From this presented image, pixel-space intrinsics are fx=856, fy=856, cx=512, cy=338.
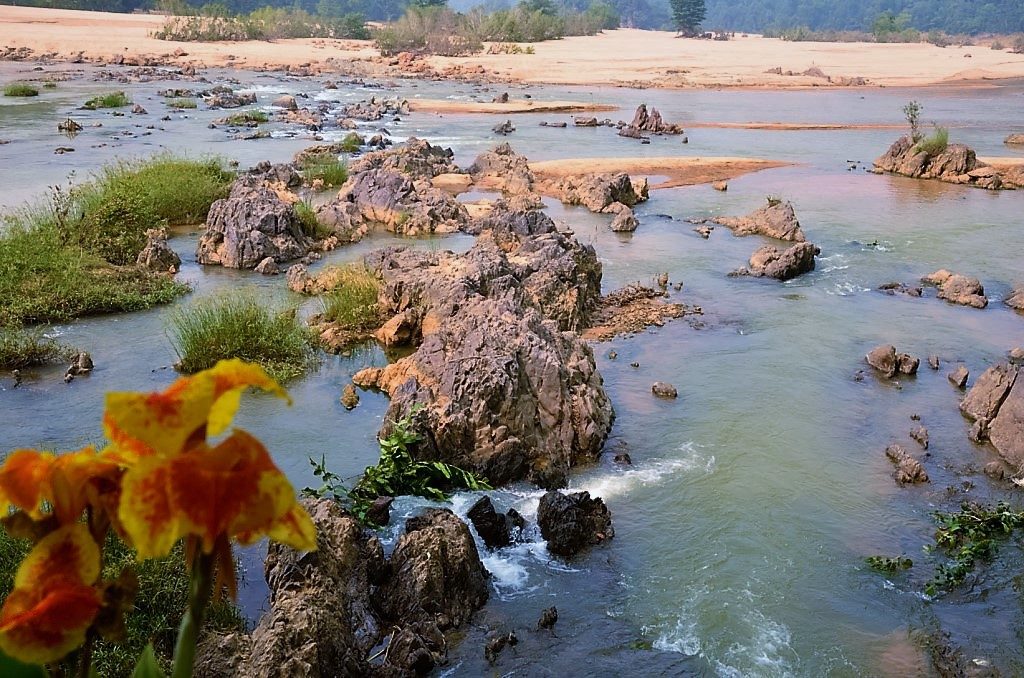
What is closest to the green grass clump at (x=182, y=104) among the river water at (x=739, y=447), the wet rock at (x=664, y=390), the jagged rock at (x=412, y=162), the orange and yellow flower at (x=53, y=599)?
the jagged rock at (x=412, y=162)

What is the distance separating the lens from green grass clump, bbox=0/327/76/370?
976 centimetres

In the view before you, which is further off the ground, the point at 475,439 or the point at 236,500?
the point at 236,500

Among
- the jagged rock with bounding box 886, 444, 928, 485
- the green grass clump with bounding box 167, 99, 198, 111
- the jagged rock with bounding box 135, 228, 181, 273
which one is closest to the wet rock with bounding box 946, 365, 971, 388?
the jagged rock with bounding box 886, 444, 928, 485

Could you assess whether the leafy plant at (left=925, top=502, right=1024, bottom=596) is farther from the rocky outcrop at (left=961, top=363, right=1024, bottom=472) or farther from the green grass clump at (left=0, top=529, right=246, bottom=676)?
the green grass clump at (left=0, top=529, right=246, bottom=676)

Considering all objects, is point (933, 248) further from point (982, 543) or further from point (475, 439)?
point (475, 439)

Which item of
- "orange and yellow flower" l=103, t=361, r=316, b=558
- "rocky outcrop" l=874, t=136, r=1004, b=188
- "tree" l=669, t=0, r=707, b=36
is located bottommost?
"rocky outcrop" l=874, t=136, r=1004, b=188

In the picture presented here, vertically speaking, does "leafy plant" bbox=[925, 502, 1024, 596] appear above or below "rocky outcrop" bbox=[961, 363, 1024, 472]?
below

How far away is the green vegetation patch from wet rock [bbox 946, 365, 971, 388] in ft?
20.4

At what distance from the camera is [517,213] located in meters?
15.4

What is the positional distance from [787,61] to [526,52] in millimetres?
19956

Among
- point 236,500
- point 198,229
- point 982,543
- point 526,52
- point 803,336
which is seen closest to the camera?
point 236,500

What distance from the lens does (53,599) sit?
1.04 m

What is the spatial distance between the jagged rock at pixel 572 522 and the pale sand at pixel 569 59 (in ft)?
151

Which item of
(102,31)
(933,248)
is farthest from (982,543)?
(102,31)
